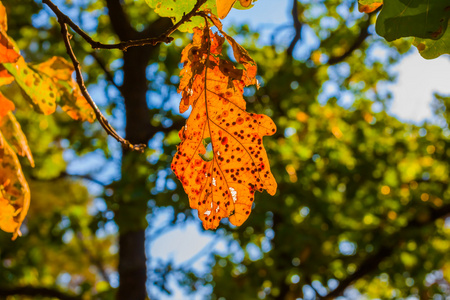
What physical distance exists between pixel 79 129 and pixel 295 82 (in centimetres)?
357

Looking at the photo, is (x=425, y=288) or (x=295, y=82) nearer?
(x=295, y=82)

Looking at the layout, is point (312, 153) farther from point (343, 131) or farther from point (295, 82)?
point (295, 82)

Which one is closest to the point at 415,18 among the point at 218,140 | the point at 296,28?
the point at 218,140

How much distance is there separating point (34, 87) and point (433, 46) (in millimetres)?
1440

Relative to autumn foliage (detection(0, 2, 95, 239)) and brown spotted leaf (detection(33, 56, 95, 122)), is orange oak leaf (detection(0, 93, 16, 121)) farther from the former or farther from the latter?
brown spotted leaf (detection(33, 56, 95, 122))

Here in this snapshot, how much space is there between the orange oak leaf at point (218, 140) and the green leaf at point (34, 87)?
29.8 inches

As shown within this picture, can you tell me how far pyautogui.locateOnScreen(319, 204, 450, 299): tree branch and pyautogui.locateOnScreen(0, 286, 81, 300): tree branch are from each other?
3802mm

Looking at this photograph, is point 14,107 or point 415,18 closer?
point 415,18

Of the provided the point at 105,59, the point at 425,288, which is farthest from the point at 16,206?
the point at 425,288

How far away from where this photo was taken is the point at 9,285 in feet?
19.2

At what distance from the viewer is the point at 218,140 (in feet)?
3.84

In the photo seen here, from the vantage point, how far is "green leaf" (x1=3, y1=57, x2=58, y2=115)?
155 centimetres

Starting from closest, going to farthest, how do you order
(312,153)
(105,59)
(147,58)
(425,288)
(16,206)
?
(16,206)
(147,58)
(105,59)
(312,153)
(425,288)

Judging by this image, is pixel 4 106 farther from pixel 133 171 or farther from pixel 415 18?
pixel 133 171
